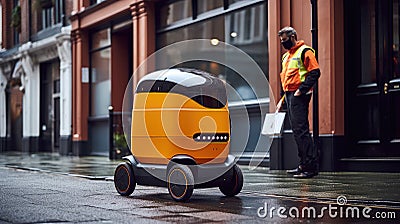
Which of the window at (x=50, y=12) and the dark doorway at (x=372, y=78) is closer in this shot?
the dark doorway at (x=372, y=78)

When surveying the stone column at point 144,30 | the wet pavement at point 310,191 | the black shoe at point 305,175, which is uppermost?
the stone column at point 144,30

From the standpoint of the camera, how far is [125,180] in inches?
335

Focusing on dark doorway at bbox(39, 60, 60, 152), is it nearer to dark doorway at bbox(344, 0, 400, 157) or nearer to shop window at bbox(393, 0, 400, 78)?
dark doorway at bbox(344, 0, 400, 157)

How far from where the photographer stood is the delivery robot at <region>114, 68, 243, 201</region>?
7.86 m

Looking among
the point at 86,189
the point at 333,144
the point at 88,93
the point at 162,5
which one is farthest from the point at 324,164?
the point at 88,93

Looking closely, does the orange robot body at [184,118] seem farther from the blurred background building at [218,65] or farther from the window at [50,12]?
the window at [50,12]

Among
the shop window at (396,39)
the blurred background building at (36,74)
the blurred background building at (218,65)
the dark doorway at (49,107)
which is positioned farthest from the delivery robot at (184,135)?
the dark doorway at (49,107)

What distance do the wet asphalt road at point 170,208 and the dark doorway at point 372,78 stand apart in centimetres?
369

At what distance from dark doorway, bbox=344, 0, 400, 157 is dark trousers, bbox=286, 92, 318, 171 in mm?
1636

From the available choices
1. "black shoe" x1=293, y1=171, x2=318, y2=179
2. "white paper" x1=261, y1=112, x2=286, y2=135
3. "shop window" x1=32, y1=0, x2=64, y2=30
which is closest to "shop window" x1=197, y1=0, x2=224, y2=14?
"white paper" x1=261, y1=112, x2=286, y2=135

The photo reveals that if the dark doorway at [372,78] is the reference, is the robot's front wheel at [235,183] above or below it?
below

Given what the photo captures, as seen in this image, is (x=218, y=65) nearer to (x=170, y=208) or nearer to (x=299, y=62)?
(x=299, y=62)

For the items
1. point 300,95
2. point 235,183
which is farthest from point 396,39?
point 235,183

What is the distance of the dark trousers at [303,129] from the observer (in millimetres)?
10539
